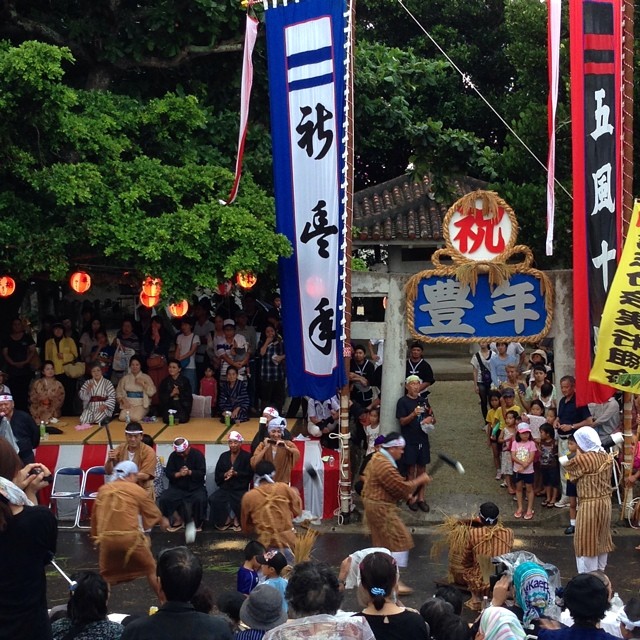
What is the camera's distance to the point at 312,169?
13.3 m

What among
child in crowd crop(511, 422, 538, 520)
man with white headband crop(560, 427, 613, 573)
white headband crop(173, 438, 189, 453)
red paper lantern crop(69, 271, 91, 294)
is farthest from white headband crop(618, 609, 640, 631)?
red paper lantern crop(69, 271, 91, 294)

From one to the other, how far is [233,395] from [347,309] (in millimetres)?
3216

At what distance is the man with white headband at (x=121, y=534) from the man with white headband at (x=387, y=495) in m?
2.57

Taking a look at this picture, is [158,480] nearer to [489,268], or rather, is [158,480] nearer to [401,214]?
[489,268]

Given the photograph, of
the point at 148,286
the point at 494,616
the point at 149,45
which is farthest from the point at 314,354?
the point at 494,616

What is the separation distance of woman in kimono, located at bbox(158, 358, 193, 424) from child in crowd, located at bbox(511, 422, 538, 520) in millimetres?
5082

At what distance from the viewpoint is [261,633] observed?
6.22 m

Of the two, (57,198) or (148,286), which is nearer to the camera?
(57,198)

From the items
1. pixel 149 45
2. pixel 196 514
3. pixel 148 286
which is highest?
pixel 149 45

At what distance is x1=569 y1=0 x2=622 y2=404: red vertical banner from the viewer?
1245cm

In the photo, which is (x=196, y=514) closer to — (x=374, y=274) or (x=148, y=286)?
(x=148, y=286)

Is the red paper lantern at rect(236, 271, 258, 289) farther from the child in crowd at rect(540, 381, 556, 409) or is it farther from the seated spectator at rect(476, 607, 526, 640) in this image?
the seated spectator at rect(476, 607, 526, 640)

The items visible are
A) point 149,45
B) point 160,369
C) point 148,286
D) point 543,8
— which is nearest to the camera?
point 148,286

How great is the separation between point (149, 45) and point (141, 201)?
265 cm
